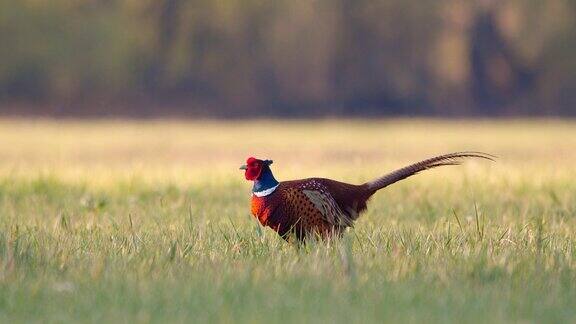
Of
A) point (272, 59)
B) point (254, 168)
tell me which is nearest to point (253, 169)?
point (254, 168)

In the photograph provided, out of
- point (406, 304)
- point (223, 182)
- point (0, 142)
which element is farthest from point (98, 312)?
point (0, 142)

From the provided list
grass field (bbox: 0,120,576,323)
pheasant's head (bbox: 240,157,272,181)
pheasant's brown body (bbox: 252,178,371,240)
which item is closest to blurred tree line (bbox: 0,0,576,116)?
grass field (bbox: 0,120,576,323)

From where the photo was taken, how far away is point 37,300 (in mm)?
4117

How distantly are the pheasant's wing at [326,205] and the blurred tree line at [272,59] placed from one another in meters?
22.1

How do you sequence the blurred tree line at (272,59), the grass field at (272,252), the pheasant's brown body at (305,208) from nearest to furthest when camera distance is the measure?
1. the grass field at (272,252)
2. the pheasant's brown body at (305,208)
3. the blurred tree line at (272,59)

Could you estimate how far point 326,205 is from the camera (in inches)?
215

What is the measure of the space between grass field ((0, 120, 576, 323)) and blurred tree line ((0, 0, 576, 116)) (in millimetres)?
16176

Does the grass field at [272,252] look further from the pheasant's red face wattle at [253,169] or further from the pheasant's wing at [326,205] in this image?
the pheasant's red face wattle at [253,169]

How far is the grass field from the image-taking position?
13.1ft

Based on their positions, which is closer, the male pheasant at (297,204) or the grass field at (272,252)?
the grass field at (272,252)

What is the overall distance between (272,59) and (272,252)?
940 inches

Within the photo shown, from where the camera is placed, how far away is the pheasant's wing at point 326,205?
5.40 m

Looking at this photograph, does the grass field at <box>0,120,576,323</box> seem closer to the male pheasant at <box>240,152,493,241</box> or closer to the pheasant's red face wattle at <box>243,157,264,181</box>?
the male pheasant at <box>240,152,493,241</box>

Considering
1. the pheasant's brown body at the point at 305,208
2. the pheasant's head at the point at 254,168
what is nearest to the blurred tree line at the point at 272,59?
the pheasant's brown body at the point at 305,208
